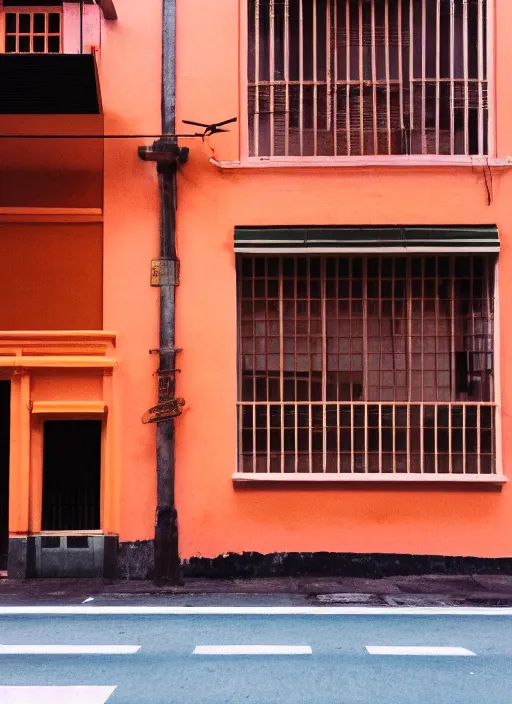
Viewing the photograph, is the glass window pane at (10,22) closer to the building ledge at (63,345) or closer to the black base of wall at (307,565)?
the building ledge at (63,345)

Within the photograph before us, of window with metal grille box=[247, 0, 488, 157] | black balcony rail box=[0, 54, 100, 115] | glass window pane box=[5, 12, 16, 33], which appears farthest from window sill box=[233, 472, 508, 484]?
glass window pane box=[5, 12, 16, 33]

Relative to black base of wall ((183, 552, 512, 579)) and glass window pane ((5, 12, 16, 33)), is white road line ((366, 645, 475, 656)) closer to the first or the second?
black base of wall ((183, 552, 512, 579))

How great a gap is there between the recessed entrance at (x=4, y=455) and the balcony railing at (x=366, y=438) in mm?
3127

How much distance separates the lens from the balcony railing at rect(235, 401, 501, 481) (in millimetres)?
10609

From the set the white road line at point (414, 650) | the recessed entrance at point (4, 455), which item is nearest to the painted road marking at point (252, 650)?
the white road line at point (414, 650)

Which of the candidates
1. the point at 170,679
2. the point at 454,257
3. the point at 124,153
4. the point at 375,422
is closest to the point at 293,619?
the point at 170,679

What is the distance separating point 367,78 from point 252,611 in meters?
7.05

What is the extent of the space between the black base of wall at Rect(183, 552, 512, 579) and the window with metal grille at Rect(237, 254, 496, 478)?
109cm

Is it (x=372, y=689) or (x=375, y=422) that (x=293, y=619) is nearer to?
(x=372, y=689)

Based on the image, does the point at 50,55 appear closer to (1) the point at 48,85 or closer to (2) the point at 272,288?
(1) the point at 48,85

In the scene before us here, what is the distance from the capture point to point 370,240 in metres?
10.5

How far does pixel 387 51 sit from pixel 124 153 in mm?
3801

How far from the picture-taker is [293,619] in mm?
8203

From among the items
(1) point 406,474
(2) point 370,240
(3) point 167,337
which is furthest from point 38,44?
(1) point 406,474
